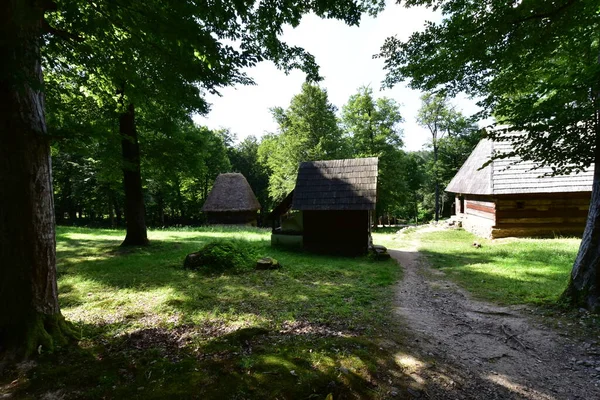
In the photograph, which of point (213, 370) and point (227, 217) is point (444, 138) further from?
point (213, 370)

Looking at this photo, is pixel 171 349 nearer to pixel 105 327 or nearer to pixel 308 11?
pixel 105 327

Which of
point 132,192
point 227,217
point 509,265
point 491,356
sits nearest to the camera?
point 491,356

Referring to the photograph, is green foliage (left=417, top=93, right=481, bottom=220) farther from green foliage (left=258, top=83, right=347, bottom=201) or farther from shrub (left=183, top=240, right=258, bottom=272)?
shrub (left=183, top=240, right=258, bottom=272)

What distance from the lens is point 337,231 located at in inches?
531

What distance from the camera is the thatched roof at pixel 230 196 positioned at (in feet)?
101

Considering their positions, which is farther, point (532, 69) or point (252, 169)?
point (252, 169)

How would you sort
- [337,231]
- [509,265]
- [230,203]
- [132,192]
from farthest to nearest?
[230,203] < [337,231] < [132,192] < [509,265]

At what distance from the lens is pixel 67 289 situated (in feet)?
23.8

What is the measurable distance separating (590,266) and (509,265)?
493 centimetres

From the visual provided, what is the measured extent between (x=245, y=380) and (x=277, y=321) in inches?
87.2

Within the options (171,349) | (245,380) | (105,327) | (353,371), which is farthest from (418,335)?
(105,327)

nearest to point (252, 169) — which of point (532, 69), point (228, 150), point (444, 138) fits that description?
point (228, 150)

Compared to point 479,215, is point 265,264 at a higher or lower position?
lower

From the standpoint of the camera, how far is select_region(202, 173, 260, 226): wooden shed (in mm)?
30906
